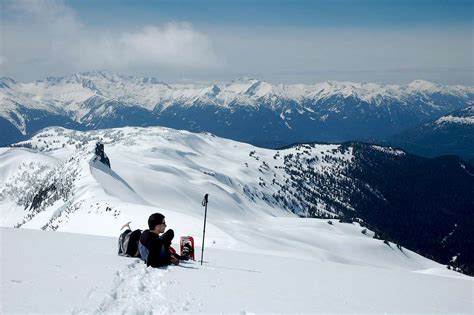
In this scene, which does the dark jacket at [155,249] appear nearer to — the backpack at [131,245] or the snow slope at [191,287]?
the snow slope at [191,287]

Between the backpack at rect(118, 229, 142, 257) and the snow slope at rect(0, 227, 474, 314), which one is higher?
the backpack at rect(118, 229, 142, 257)

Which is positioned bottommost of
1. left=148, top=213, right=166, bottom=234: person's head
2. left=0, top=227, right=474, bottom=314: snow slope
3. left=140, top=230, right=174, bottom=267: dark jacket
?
left=0, top=227, right=474, bottom=314: snow slope

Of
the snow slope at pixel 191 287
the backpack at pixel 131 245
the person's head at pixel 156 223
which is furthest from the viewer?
the backpack at pixel 131 245

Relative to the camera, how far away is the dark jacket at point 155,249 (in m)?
16.8

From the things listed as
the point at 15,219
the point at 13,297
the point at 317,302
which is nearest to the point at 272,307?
the point at 317,302

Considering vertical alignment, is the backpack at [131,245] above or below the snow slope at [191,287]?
above

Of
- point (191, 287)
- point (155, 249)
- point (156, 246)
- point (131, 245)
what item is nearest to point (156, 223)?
point (156, 246)

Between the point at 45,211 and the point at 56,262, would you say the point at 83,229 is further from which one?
the point at 56,262

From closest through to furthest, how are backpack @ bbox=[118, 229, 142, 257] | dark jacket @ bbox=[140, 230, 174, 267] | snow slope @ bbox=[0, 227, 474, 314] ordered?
1. snow slope @ bbox=[0, 227, 474, 314]
2. dark jacket @ bbox=[140, 230, 174, 267]
3. backpack @ bbox=[118, 229, 142, 257]

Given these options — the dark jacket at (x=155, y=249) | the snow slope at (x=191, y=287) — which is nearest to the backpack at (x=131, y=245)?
the snow slope at (x=191, y=287)

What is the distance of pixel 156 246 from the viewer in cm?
1700

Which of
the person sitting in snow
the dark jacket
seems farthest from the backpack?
the dark jacket

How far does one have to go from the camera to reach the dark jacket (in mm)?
16828

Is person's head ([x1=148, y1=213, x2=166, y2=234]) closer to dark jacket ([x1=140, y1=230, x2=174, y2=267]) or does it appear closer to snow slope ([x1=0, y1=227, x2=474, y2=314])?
dark jacket ([x1=140, y1=230, x2=174, y2=267])
